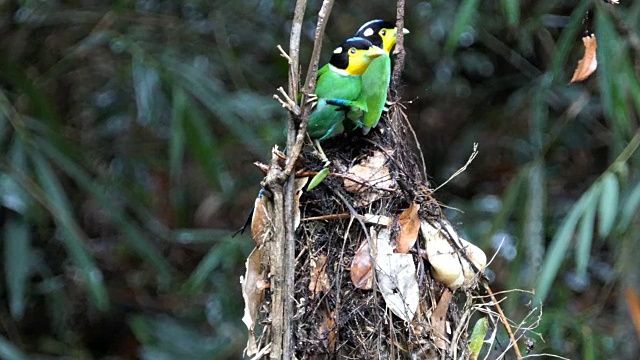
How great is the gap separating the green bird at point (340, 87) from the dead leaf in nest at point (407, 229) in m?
0.16

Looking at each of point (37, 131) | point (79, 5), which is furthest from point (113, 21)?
point (37, 131)

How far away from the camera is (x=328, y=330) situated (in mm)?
1097

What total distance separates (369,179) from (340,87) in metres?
0.14

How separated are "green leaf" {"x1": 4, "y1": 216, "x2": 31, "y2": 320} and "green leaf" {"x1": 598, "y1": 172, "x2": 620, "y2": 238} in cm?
132

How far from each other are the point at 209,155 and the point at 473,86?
97 centimetres

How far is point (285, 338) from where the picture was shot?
1010 mm

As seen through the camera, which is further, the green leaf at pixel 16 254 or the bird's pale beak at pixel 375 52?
the green leaf at pixel 16 254

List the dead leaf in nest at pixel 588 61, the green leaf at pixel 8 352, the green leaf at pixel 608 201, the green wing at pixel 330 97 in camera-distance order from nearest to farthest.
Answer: the green wing at pixel 330 97 → the dead leaf in nest at pixel 588 61 → the green leaf at pixel 608 201 → the green leaf at pixel 8 352

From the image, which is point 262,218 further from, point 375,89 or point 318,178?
point 375,89

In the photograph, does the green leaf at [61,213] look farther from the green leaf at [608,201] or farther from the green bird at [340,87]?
the green leaf at [608,201]

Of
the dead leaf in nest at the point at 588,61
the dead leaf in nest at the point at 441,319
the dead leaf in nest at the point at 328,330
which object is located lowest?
the dead leaf in nest at the point at 441,319

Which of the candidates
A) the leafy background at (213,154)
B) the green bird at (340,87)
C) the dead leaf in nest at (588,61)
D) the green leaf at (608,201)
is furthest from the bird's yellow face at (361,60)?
the leafy background at (213,154)

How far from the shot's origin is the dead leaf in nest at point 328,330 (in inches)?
42.8

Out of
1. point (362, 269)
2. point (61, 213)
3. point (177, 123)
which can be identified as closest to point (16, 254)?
point (61, 213)
